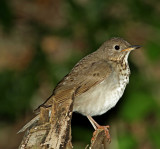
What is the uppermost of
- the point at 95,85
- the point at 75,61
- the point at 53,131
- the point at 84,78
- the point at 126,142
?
the point at 75,61

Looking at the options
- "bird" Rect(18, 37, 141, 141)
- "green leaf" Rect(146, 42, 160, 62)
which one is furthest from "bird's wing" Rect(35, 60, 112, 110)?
"green leaf" Rect(146, 42, 160, 62)

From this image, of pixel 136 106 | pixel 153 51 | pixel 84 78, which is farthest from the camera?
pixel 153 51

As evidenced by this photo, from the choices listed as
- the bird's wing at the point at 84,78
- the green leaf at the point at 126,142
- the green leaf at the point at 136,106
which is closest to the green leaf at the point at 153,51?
the green leaf at the point at 136,106

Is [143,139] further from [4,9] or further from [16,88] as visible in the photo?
[4,9]

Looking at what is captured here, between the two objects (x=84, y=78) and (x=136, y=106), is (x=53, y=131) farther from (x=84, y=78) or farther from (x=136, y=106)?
(x=136, y=106)

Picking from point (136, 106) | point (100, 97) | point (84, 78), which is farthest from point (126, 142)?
point (84, 78)

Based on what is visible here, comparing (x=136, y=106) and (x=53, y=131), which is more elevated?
(x=136, y=106)

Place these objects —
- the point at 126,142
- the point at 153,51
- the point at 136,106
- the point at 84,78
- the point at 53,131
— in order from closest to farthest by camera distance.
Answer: the point at 53,131, the point at 84,78, the point at 126,142, the point at 136,106, the point at 153,51

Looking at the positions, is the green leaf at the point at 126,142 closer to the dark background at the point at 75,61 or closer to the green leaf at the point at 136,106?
the dark background at the point at 75,61
